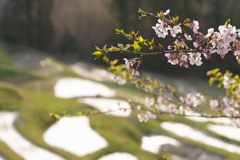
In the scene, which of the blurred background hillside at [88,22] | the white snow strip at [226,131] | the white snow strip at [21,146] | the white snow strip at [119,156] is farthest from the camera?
the blurred background hillside at [88,22]

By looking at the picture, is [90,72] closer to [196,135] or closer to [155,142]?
[196,135]

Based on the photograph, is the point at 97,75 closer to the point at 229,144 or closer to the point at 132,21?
the point at 132,21

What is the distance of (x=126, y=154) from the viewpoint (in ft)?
54.4

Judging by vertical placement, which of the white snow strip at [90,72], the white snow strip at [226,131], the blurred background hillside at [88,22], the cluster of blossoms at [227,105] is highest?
the blurred background hillside at [88,22]

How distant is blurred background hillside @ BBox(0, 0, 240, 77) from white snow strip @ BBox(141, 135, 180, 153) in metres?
27.7

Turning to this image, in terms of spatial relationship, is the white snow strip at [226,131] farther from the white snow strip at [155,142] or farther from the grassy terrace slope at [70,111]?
the white snow strip at [155,142]

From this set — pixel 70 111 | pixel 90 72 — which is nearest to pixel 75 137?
pixel 70 111

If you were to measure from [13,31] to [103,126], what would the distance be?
38303 mm

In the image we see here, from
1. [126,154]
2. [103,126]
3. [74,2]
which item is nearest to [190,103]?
[126,154]

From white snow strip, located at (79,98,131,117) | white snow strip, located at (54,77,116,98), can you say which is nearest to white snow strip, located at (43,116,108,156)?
white snow strip, located at (79,98,131,117)

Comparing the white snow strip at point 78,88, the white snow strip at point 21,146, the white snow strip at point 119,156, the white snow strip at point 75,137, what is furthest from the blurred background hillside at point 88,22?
the white snow strip at point 21,146

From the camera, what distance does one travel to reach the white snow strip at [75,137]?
630 inches

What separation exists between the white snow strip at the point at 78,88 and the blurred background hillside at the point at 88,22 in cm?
1724

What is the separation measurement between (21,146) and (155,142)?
30.2 ft
